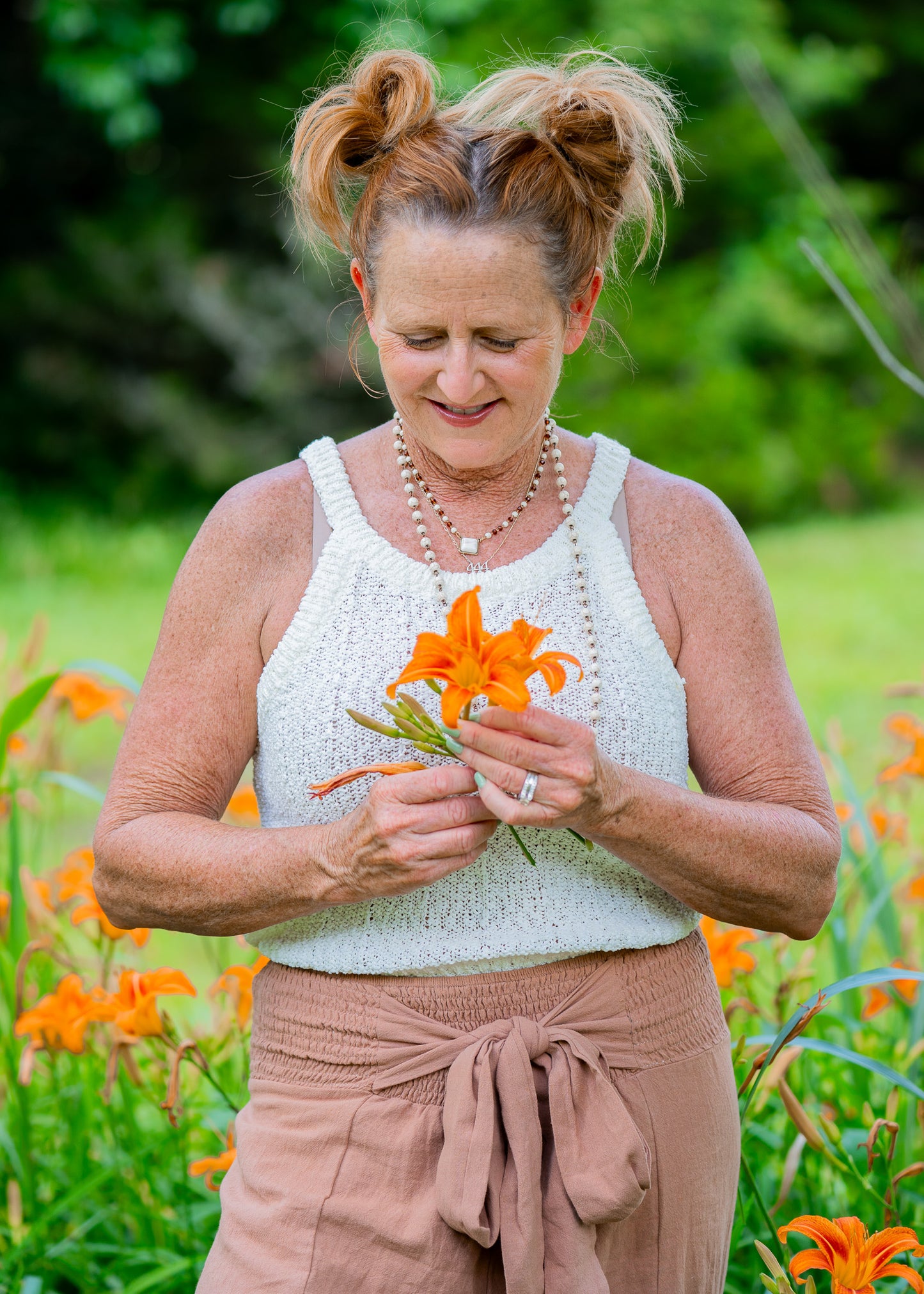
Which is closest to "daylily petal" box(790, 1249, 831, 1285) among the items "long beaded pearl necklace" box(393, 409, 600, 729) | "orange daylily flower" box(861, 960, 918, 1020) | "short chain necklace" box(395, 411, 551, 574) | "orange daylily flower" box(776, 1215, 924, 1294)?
"orange daylily flower" box(776, 1215, 924, 1294)

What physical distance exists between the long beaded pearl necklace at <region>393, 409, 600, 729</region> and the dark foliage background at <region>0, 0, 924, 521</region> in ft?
23.9

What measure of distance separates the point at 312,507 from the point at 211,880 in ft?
1.78

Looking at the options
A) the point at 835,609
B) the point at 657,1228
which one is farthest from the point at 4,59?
the point at 657,1228

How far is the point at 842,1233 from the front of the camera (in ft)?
4.70

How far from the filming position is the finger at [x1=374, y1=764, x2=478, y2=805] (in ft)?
4.76

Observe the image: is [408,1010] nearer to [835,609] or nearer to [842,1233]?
[842,1233]

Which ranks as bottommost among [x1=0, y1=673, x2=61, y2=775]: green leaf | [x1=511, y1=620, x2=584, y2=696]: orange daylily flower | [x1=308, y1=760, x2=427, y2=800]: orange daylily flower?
[x1=308, y1=760, x2=427, y2=800]: orange daylily flower

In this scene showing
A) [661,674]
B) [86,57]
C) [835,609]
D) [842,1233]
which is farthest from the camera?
[86,57]

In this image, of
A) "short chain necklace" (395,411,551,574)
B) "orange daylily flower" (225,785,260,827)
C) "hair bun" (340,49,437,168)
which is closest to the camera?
"hair bun" (340,49,437,168)

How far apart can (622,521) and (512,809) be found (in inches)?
23.6

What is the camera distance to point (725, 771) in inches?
70.4

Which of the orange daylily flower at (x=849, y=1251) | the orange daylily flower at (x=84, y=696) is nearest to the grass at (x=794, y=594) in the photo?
the orange daylily flower at (x=84, y=696)

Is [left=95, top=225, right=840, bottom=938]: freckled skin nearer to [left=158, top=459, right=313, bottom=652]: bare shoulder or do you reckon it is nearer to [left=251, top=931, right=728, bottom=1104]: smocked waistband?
[left=158, top=459, right=313, bottom=652]: bare shoulder

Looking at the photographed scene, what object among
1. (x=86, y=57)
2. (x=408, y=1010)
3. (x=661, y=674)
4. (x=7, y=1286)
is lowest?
(x=7, y=1286)
